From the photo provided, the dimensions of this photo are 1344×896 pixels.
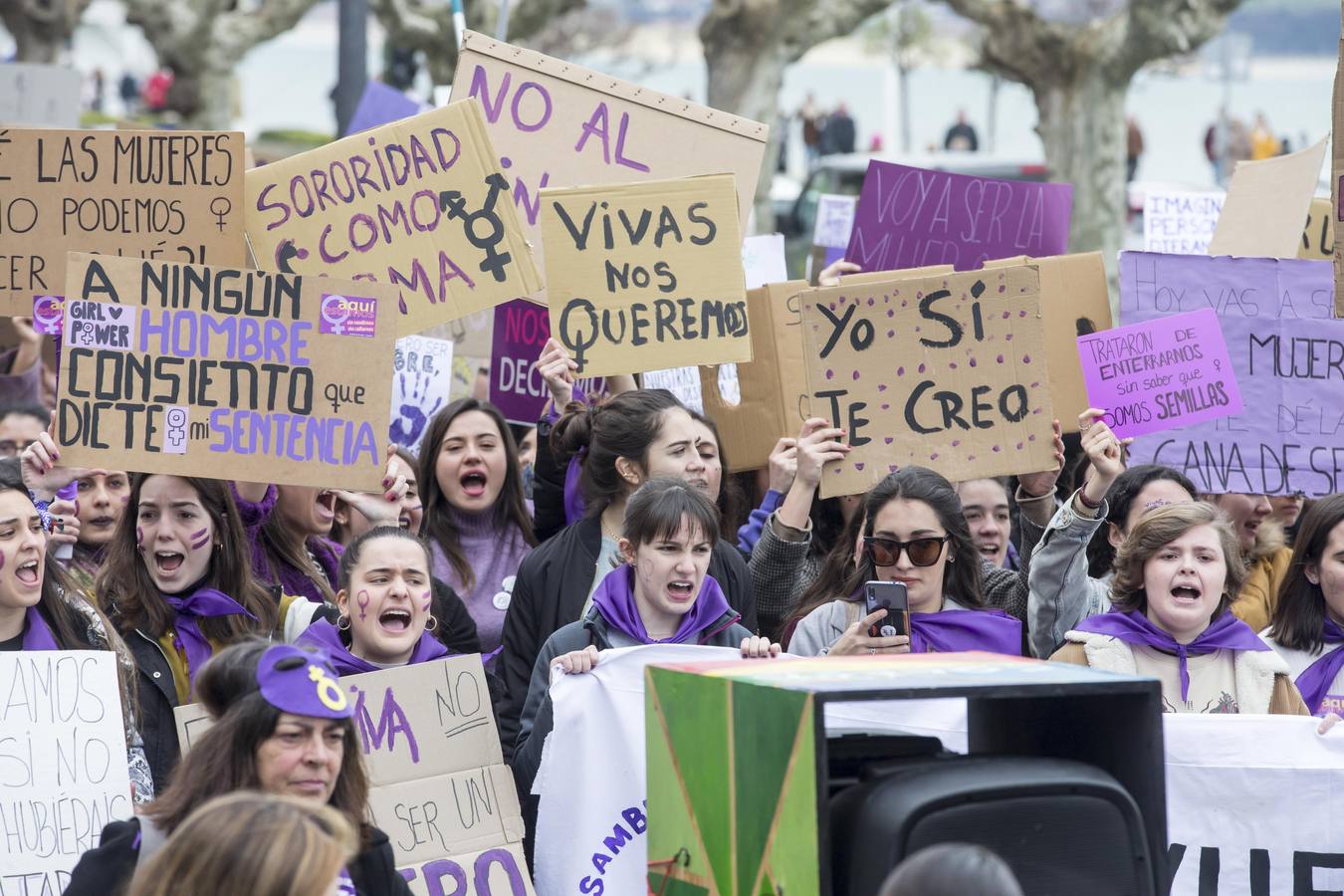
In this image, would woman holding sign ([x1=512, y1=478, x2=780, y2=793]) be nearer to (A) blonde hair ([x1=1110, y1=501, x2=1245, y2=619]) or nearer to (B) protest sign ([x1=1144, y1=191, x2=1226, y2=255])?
(A) blonde hair ([x1=1110, y1=501, x2=1245, y2=619])

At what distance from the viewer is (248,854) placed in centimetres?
275

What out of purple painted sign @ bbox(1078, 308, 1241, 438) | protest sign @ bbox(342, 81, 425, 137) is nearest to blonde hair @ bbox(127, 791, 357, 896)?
purple painted sign @ bbox(1078, 308, 1241, 438)

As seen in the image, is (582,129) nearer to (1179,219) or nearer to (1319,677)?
(1319,677)

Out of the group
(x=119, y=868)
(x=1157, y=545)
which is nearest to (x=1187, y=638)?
(x=1157, y=545)

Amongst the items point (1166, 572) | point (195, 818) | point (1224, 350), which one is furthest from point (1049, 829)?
point (1224, 350)

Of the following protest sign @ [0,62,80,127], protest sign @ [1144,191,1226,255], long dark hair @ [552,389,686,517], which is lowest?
long dark hair @ [552,389,686,517]

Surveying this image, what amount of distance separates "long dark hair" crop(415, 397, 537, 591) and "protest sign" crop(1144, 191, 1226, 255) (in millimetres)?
4298

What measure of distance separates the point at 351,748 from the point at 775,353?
10.1ft

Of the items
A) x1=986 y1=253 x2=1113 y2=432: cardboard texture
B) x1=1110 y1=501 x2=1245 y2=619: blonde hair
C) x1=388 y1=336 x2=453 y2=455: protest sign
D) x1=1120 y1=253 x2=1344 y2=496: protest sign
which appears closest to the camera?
x1=1110 y1=501 x2=1245 y2=619: blonde hair

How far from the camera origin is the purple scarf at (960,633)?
4688mm

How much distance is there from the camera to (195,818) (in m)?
2.83

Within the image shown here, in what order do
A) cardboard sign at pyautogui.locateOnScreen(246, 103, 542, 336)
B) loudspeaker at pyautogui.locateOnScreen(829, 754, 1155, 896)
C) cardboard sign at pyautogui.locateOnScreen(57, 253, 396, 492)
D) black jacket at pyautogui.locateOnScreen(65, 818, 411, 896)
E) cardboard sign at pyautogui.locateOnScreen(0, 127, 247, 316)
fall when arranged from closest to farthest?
loudspeaker at pyautogui.locateOnScreen(829, 754, 1155, 896), black jacket at pyautogui.locateOnScreen(65, 818, 411, 896), cardboard sign at pyautogui.locateOnScreen(57, 253, 396, 492), cardboard sign at pyautogui.locateOnScreen(0, 127, 247, 316), cardboard sign at pyautogui.locateOnScreen(246, 103, 542, 336)

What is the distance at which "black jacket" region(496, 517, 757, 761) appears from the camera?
16.3 feet

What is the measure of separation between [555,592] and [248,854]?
2.31 m
